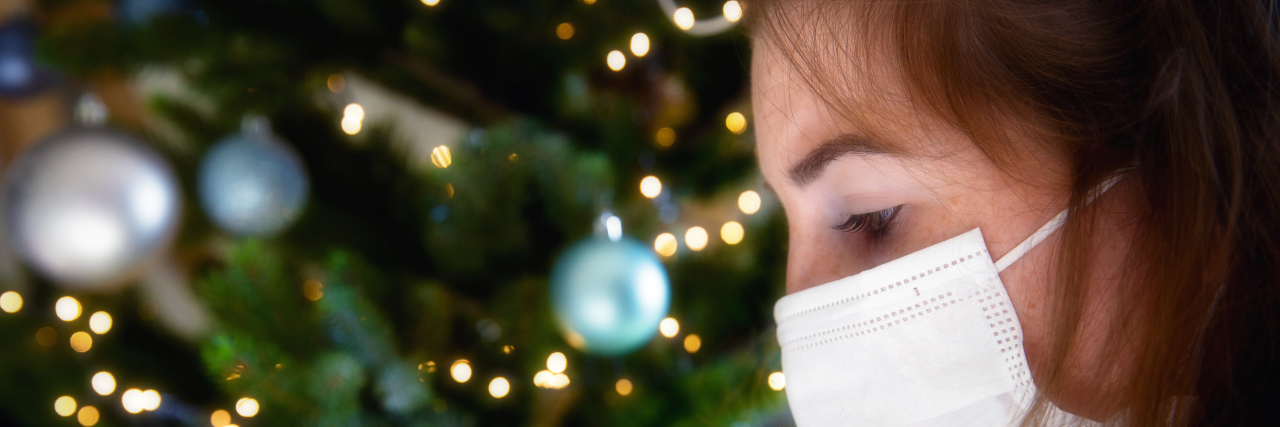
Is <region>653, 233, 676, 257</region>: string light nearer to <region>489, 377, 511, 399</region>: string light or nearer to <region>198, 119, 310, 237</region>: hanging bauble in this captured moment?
<region>489, 377, 511, 399</region>: string light

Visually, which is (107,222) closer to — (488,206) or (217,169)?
(217,169)

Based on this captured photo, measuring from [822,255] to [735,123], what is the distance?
0.32 m

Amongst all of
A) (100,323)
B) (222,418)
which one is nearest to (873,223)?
(222,418)

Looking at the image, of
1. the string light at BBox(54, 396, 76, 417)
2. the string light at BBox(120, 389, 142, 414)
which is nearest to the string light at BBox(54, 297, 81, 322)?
the string light at BBox(54, 396, 76, 417)

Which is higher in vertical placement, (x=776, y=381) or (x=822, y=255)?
(x=822, y=255)

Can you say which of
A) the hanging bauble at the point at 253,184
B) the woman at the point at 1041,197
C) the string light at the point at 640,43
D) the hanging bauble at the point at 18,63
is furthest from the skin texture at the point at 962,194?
the hanging bauble at the point at 18,63

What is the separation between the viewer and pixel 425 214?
794 millimetres

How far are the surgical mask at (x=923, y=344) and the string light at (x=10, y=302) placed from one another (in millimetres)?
1216

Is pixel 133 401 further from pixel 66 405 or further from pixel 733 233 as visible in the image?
pixel 733 233

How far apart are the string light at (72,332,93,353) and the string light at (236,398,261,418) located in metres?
0.55

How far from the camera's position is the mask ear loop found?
447mm

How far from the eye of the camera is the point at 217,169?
0.75 meters

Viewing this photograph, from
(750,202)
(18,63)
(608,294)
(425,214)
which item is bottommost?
(750,202)

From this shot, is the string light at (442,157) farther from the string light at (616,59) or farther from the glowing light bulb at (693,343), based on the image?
the glowing light bulb at (693,343)
